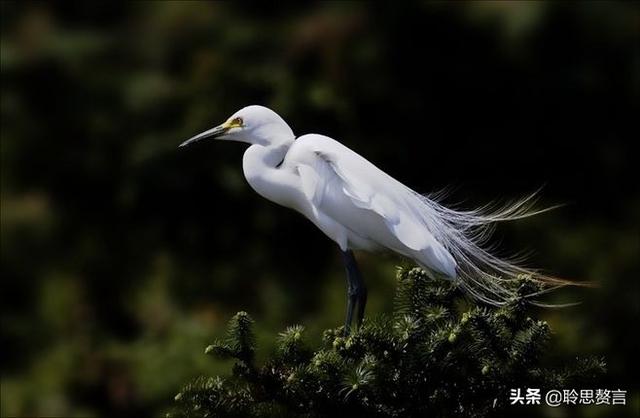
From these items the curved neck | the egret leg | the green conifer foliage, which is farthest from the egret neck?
the green conifer foliage

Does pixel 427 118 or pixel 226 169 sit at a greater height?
pixel 427 118

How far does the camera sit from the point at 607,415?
14.4ft

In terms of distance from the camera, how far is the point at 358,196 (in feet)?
8.64

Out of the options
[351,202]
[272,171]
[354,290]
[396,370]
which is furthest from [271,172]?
[396,370]

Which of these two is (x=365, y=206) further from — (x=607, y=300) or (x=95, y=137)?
(x=95, y=137)

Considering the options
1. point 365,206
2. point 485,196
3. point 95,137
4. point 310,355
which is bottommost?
point 310,355

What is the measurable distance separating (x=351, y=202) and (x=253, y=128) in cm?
24

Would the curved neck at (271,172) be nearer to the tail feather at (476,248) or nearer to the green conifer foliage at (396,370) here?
the tail feather at (476,248)

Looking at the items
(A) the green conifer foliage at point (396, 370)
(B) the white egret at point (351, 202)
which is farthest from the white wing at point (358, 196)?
(A) the green conifer foliage at point (396, 370)

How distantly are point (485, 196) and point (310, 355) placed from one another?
3601 mm

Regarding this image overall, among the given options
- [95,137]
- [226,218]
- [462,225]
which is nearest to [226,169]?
[226,218]

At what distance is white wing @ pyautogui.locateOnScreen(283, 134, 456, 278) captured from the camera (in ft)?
8.61

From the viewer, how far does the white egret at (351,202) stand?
2.63 m

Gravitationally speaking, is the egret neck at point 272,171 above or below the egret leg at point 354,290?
above
